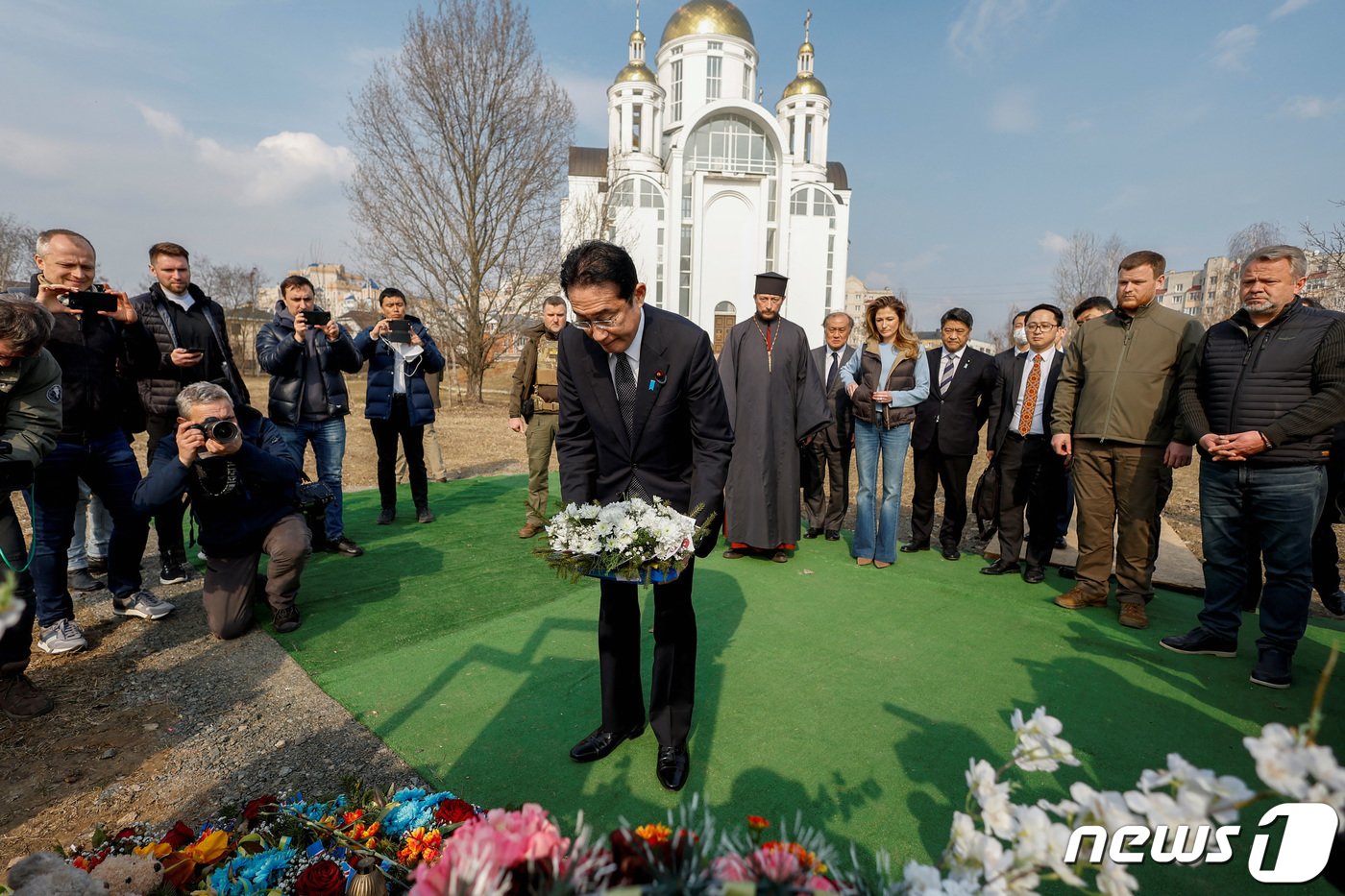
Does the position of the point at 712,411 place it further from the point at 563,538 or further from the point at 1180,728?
the point at 1180,728

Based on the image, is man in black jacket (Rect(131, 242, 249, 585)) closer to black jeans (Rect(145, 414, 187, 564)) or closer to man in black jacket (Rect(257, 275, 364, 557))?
black jeans (Rect(145, 414, 187, 564))

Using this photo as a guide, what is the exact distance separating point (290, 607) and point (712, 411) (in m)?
3.06

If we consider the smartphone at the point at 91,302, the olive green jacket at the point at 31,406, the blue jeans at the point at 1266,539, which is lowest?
the blue jeans at the point at 1266,539

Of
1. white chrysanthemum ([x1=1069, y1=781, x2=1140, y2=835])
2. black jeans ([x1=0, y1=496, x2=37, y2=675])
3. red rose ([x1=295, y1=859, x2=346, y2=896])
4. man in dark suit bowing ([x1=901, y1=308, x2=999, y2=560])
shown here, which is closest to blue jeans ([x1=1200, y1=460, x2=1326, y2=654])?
man in dark suit bowing ([x1=901, y1=308, x2=999, y2=560])

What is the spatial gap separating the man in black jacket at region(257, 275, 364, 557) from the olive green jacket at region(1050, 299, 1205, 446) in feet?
18.3

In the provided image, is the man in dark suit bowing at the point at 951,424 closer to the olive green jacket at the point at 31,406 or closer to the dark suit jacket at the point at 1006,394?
the dark suit jacket at the point at 1006,394

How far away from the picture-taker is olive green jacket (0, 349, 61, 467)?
304cm

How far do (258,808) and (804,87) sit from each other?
44491 millimetres

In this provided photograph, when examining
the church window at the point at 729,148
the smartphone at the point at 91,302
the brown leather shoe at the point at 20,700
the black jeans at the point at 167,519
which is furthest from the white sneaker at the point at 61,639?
the church window at the point at 729,148

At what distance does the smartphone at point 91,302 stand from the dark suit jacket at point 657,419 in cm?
313

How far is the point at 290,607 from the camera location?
160 inches

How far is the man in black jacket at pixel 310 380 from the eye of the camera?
534 cm

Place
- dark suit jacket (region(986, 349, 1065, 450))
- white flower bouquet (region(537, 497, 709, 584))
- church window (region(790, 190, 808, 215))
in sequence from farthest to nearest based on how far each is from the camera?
church window (region(790, 190, 808, 215))
dark suit jacket (region(986, 349, 1065, 450))
white flower bouquet (region(537, 497, 709, 584))

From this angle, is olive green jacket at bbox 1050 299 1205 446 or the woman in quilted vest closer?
olive green jacket at bbox 1050 299 1205 446
